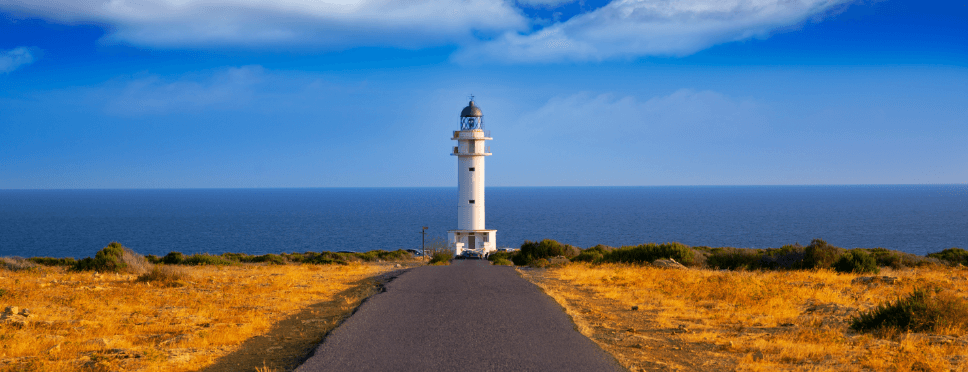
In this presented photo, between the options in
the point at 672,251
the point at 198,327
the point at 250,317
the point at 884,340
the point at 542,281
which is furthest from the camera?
the point at 672,251

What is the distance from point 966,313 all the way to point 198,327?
16511 millimetres

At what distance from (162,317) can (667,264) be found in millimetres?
21926

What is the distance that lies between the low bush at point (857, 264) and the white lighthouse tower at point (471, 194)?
27836 mm

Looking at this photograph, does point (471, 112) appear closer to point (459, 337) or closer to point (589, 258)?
point (589, 258)

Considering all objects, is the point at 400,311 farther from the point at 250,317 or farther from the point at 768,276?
the point at 768,276

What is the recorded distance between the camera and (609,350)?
11.3 metres

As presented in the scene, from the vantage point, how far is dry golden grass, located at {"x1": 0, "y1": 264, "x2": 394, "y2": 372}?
452 inches

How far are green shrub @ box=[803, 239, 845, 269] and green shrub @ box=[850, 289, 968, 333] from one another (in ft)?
Answer: 48.5

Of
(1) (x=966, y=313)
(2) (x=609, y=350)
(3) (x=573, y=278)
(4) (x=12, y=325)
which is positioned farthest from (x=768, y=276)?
(4) (x=12, y=325)

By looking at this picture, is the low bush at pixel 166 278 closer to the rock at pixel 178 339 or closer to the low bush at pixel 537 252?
the rock at pixel 178 339

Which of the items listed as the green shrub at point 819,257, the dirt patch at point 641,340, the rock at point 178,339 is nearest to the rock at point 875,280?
the green shrub at point 819,257

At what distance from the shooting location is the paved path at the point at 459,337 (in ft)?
32.5

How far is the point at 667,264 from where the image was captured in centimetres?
3019

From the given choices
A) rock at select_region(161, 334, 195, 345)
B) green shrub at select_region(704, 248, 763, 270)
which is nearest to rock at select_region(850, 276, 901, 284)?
green shrub at select_region(704, 248, 763, 270)
